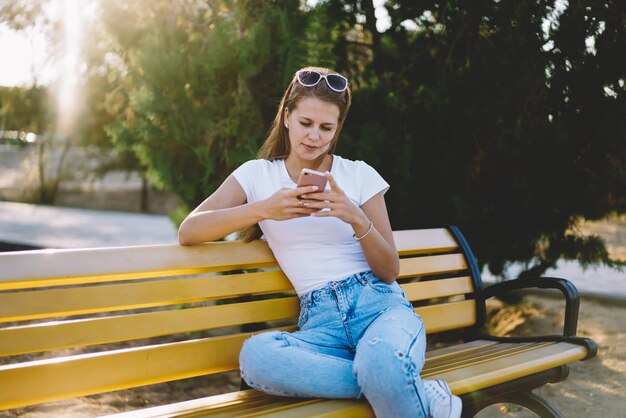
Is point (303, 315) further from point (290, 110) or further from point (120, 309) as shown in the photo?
point (290, 110)

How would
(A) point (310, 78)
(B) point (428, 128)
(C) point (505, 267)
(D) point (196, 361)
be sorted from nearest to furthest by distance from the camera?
(D) point (196, 361) < (A) point (310, 78) < (B) point (428, 128) < (C) point (505, 267)

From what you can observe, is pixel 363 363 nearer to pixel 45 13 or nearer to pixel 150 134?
pixel 150 134

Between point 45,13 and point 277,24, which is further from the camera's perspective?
point 45,13

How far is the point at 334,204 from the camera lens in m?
2.38

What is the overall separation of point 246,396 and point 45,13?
3.63 metres

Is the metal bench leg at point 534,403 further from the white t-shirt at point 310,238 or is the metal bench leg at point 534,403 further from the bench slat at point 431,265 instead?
the white t-shirt at point 310,238

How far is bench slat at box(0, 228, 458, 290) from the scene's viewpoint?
2152 mm

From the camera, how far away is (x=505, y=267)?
4605mm

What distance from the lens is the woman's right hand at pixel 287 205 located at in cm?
234

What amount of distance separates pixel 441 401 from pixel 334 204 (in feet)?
2.45

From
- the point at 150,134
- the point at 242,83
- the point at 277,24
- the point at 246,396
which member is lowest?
the point at 246,396

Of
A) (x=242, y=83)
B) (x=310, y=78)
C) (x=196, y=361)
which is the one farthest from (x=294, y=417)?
(x=242, y=83)

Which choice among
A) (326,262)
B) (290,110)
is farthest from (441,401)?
(290,110)

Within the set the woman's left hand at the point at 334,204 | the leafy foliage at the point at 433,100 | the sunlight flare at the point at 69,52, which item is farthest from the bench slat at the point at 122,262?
the sunlight flare at the point at 69,52
